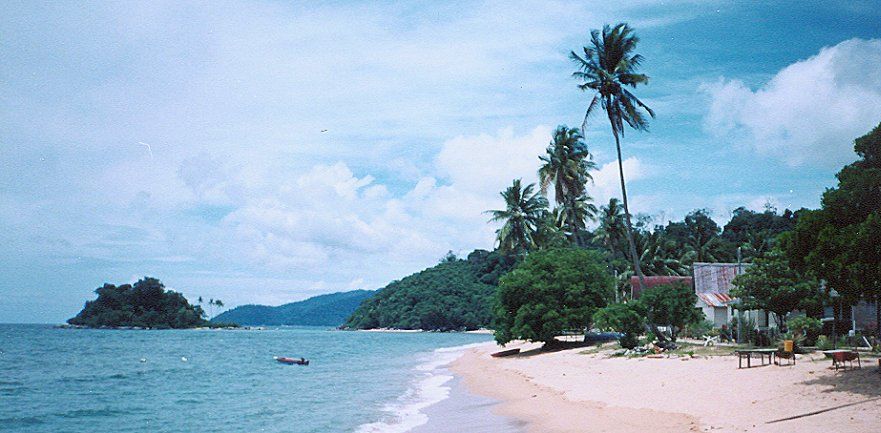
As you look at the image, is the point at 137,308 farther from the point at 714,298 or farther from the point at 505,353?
the point at 714,298

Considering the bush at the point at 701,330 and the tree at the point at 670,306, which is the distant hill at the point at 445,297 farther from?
the tree at the point at 670,306

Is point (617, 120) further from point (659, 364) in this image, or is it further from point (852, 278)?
point (852, 278)

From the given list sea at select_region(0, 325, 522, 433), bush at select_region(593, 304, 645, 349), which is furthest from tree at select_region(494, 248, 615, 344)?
sea at select_region(0, 325, 522, 433)

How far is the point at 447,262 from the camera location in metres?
131

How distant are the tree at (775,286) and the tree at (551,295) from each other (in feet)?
29.5

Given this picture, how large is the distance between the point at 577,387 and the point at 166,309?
14875 centimetres

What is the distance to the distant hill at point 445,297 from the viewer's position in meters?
109

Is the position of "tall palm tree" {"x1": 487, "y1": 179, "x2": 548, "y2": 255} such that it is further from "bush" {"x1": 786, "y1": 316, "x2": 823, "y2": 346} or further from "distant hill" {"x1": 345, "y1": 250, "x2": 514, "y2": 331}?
"distant hill" {"x1": 345, "y1": 250, "x2": 514, "y2": 331}

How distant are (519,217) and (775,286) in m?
26.7

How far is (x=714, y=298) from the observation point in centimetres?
3766

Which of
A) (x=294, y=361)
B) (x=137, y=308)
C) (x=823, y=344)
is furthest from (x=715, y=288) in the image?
(x=137, y=308)

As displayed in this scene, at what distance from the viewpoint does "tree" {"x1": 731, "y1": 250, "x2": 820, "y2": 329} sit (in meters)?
25.9

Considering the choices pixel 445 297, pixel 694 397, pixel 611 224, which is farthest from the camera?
pixel 445 297

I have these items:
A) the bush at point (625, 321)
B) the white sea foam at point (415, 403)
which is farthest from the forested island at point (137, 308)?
the bush at point (625, 321)
